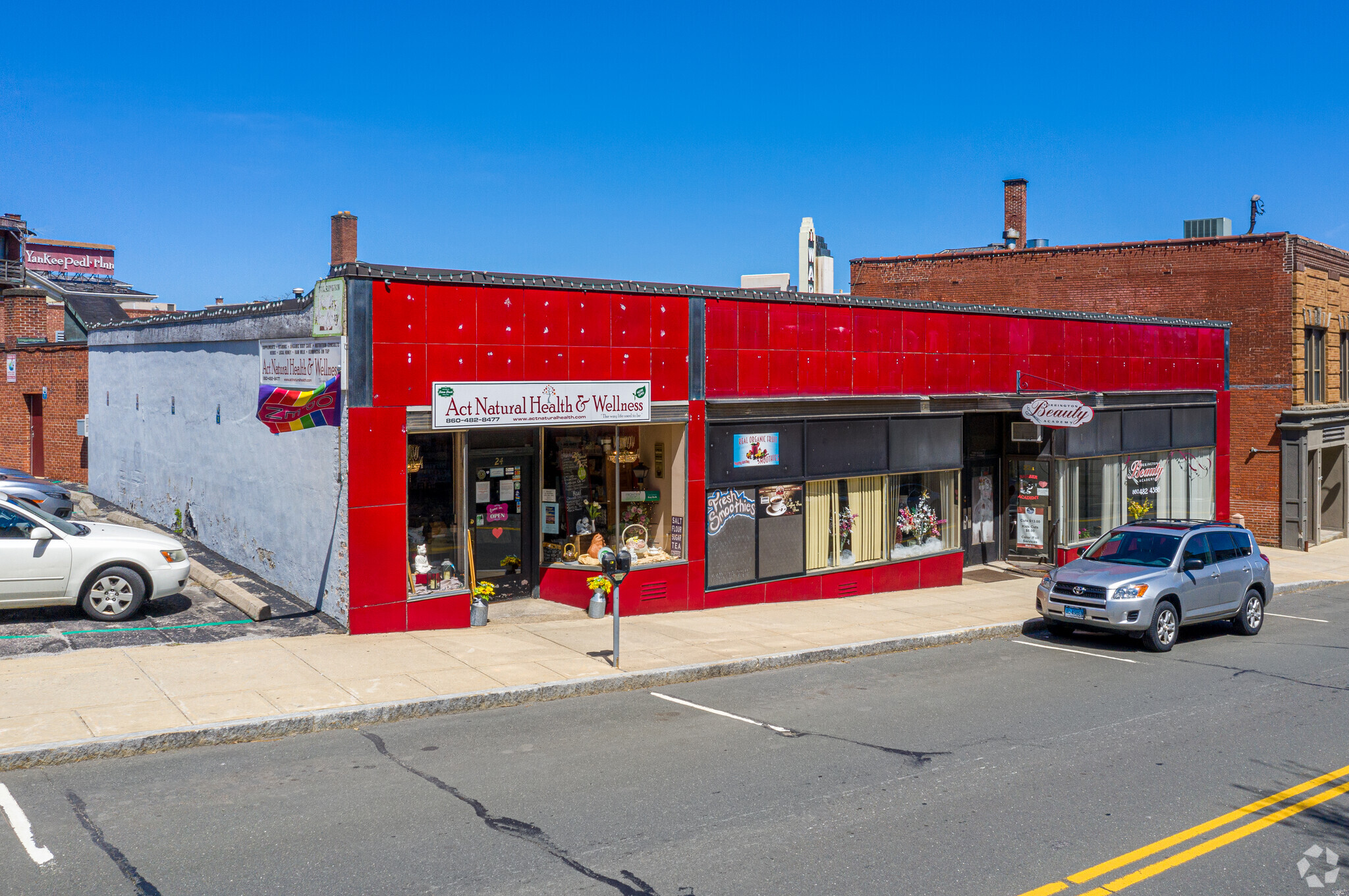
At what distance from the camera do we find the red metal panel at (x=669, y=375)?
52.6 feet

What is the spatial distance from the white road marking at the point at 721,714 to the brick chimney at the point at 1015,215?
27484 millimetres

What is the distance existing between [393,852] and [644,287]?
10376 millimetres

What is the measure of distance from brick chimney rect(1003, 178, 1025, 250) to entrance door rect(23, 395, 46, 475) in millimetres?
30289

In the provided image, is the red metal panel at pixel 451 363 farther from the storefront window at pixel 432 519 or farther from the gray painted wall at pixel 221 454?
the gray painted wall at pixel 221 454

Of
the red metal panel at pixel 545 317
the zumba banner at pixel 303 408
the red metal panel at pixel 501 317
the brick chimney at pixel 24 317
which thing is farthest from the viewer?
the brick chimney at pixel 24 317

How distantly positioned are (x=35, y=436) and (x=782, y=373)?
2488 centimetres

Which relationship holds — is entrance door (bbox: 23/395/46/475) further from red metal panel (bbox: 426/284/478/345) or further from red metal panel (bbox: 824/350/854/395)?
red metal panel (bbox: 824/350/854/395)

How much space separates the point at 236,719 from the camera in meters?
9.53

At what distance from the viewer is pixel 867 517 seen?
19297mm

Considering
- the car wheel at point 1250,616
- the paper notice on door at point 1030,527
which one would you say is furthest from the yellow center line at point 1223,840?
the paper notice on door at point 1030,527

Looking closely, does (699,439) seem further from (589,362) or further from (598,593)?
(598,593)

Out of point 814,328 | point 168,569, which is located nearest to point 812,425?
point 814,328

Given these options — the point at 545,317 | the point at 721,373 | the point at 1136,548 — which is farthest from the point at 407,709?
the point at 1136,548

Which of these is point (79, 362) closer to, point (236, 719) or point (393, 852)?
point (236, 719)
